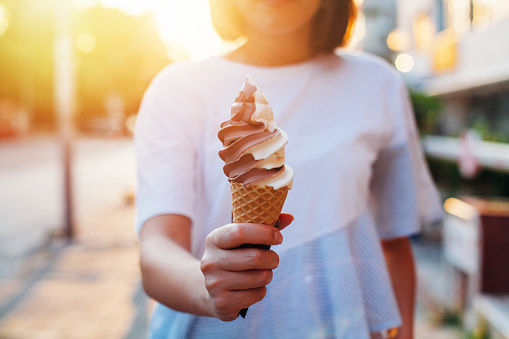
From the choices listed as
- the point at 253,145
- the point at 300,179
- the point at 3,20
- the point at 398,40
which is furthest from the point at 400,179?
the point at 3,20

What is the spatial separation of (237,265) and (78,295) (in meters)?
5.29

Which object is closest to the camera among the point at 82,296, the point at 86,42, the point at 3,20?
the point at 82,296

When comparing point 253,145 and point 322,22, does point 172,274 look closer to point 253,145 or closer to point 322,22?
point 253,145

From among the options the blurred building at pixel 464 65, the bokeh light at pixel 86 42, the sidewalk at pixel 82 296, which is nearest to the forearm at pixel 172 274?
the sidewalk at pixel 82 296

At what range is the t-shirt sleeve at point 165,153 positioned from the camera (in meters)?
1.43

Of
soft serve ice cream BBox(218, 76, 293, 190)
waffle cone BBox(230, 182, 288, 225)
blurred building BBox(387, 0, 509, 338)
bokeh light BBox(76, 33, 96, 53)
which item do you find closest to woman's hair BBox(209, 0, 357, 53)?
soft serve ice cream BBox(218, 76, 293, 190)

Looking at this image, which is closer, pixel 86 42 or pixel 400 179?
pixel 400 179

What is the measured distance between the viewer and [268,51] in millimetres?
1631

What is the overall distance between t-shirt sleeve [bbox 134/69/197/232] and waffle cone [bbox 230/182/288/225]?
30 centimetres

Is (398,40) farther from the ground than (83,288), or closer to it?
farther from the ground

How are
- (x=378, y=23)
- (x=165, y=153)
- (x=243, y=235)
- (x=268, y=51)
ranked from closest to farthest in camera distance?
(x=243, y=235)
(x=165, y=153)
(x=268, y=51)
(x=378, y=23)

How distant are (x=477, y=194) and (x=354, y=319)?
7.08m

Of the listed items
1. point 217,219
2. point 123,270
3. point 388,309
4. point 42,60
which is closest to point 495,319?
point 388,309

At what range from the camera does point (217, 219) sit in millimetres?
1485
